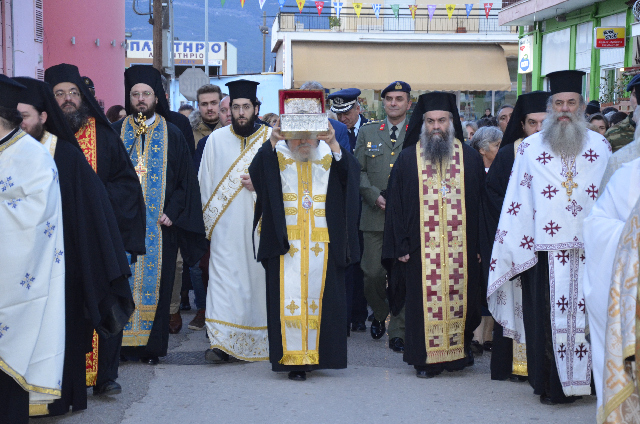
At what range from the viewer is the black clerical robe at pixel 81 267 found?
5.04 m

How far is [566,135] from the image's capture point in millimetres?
5715

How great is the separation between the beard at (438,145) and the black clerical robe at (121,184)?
2.20m

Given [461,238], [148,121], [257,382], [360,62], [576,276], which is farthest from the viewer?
[360,62]

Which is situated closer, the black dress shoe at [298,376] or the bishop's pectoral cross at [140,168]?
the black dress shoe at [298,376]

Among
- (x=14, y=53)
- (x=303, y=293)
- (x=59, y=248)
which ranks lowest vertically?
(x=303, y=293)

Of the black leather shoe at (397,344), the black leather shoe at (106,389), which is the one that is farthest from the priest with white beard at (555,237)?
the black leather shoe at (106,389)

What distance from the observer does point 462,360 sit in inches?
260

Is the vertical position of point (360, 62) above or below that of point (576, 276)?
above

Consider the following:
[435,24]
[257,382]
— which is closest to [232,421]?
[257,382]

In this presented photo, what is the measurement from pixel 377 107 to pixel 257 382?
26043 millimetres

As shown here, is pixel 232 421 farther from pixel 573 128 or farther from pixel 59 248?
pixel 573 128

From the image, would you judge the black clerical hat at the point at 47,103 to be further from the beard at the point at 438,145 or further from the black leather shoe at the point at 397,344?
the black leather shoe at the point at 397,344

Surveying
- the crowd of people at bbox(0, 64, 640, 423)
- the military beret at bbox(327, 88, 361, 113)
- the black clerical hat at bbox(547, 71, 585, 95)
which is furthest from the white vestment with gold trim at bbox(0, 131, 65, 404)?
the military beret at bbox(327, 88, 361, 113)

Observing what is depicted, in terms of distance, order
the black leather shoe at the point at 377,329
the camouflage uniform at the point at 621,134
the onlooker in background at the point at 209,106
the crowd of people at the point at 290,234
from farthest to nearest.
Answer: the onlooker in background at the point at 209,106 → the black leather shoe at the point at 377,329 → the camouflage uniform at the point at 621,134 → the crowd of people at the point at 290,234
